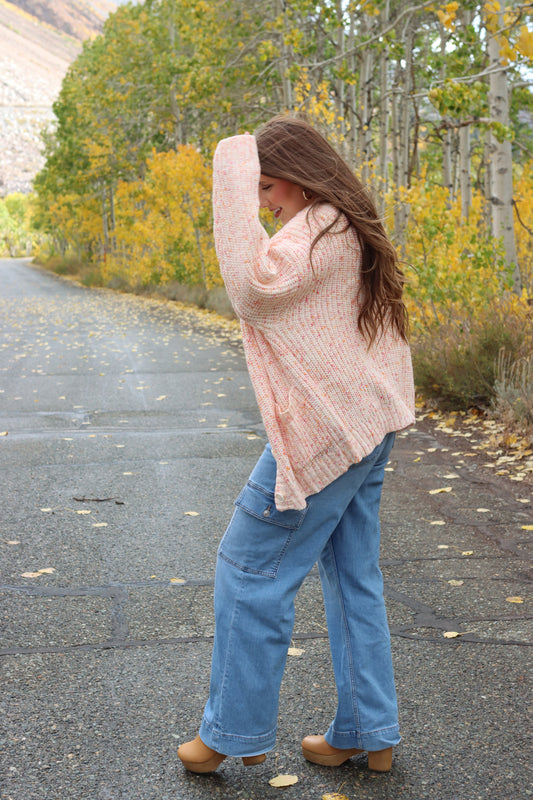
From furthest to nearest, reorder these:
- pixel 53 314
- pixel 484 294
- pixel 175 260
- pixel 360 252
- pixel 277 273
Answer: pixel 175 260
pixel 53 314
pixel 484 294
pixel 360 252
pixel 277 273

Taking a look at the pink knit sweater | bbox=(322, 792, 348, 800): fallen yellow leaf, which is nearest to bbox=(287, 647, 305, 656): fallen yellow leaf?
bbox=(322, 792, 348, 800): fallen yellow leaf

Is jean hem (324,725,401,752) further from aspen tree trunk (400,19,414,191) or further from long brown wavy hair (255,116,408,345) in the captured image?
aspen tree trunk (400,19,414,191)

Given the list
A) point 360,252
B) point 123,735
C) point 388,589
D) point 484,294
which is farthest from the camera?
point 484,294

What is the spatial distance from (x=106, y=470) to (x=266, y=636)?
437cm

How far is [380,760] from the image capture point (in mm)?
2561

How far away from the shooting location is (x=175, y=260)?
26922 millimetres

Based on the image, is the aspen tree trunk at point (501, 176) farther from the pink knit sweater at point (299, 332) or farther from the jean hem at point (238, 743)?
the jean hem at point (238, 743)

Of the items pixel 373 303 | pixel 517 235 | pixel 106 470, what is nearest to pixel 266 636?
pixel 373 303

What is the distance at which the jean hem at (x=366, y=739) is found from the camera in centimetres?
253

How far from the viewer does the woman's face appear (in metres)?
2.30

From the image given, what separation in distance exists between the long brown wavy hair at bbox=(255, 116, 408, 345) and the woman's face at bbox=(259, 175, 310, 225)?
25 millimetres

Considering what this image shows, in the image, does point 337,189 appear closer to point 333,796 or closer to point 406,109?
point 333,796

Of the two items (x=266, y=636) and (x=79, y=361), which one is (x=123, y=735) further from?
(x=79, y=361)

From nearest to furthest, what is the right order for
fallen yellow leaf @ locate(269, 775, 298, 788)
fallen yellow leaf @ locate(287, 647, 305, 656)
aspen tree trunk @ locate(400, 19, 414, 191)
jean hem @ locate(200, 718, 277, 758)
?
jean hem @ locate(200, 718, 277, 758) < fallen yellow leaf @ locate(269, 775, 298, 788) < fallen yellow leaf @ locate(287, 647, 305, 656) < aspen tree trunk @ locate(400, 19, 414, 191)
